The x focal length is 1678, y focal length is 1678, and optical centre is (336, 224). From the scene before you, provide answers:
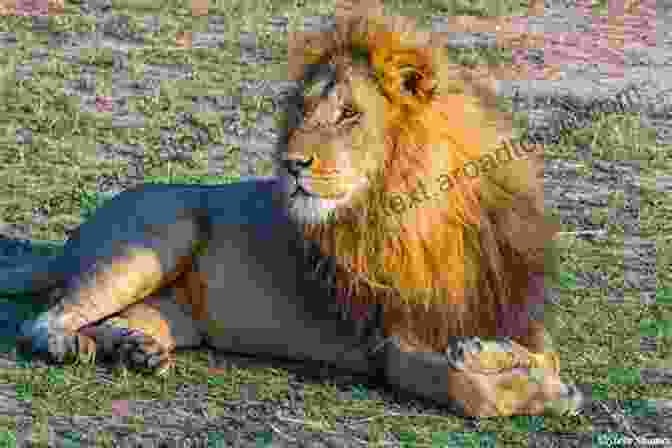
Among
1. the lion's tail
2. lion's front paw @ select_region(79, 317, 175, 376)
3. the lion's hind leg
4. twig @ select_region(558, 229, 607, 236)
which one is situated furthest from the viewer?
twig @ select_region(558, 229, 607, 236)

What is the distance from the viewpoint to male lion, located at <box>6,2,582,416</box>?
15.2ft

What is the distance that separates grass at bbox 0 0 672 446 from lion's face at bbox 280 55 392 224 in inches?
24.5

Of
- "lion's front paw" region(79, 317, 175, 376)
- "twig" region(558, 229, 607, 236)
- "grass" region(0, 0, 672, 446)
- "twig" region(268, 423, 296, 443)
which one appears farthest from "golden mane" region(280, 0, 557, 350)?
"twig" region(558, 229, 607, 236)

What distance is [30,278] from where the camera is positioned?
5695 millimetres

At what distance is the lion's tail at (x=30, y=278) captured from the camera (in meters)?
5.68

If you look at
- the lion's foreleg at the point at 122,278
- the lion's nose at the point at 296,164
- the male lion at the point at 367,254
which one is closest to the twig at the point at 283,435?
the male lion at the point at 367,254

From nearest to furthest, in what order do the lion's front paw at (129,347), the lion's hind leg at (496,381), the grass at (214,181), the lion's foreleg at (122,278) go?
the lion's hind leg at (496,381) → the grass at (214,181) → the lion's front paw at (129,347) → the lion's foreleg at (122,278)

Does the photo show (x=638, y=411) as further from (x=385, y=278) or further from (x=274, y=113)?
(x=274, y=113)

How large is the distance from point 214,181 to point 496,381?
9.86ft

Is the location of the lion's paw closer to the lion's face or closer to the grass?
the grass

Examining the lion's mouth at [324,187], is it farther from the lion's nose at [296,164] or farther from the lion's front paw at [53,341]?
the lion's front paw at [53,341]

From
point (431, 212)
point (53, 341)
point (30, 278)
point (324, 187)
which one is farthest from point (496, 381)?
point (30, 278)

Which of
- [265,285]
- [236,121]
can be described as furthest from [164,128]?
[265,285]

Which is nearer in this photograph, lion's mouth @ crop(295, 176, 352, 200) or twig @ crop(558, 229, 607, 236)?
lion's mouth @ crop(295, 176, 352, 200)
